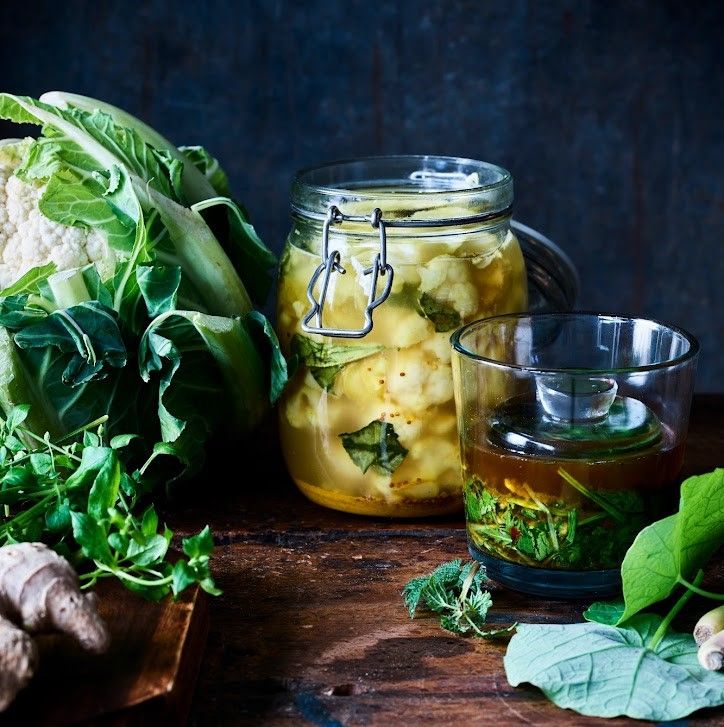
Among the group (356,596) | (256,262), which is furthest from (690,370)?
(256,262)

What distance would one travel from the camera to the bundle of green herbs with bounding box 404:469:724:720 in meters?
0.66

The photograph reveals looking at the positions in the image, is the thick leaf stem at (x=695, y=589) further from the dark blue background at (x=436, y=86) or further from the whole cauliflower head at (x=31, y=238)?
the dark blue background at (x=436, y=86)

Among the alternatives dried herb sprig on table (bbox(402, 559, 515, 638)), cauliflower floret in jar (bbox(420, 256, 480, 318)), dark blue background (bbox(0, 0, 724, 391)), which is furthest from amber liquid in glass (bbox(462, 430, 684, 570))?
dark blue background (bbox(0, 0, 724, 391))

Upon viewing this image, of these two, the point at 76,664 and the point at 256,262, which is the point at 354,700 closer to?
the point at 76,664

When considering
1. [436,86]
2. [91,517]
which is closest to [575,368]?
[91,517]

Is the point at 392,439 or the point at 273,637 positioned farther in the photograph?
the point at 392,439

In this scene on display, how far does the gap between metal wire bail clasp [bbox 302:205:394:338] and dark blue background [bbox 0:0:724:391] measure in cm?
65

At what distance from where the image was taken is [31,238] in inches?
37.1

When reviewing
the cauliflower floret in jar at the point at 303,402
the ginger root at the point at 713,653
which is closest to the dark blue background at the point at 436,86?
the cauliflower floret in jar at the point at 303,402

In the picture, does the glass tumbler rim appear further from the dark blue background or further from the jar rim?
the dark blue background

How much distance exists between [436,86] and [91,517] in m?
0.94

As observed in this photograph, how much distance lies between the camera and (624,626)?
74 cm

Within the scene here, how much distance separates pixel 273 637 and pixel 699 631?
0.28m

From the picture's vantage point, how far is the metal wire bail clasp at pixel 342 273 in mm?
840
